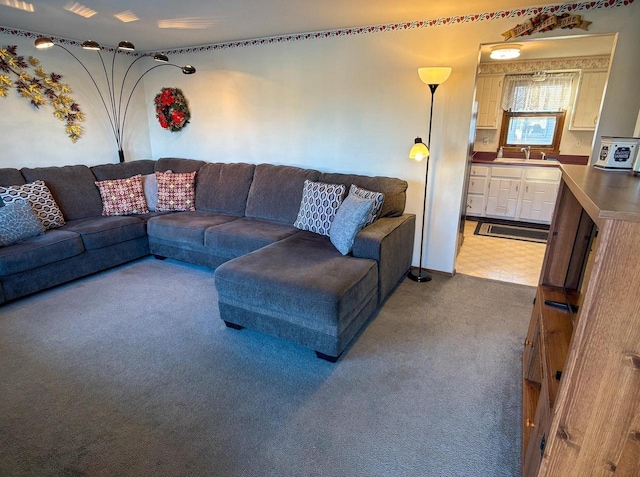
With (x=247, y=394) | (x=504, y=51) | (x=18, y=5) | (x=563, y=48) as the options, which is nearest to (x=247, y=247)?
(x=247, y=394)

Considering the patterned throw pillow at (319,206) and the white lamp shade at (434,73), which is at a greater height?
the white lamp shade at (434,73)

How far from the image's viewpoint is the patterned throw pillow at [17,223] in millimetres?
2795

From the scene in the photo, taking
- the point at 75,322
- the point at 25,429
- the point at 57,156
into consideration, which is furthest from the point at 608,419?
the point at 57,156

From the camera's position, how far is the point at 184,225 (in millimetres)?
3430

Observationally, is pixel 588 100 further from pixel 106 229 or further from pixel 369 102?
pixel 106 229

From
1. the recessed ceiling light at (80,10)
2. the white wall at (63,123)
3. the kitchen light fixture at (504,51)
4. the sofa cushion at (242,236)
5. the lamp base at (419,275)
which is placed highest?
the recessed ceiling light at (80,10)

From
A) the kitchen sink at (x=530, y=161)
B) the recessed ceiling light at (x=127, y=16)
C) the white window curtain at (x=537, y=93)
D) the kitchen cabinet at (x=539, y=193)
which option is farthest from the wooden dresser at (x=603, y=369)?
the white window curtain at (x=537, y=93)

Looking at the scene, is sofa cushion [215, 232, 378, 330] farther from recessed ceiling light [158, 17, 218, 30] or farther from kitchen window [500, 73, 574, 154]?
kitchen window [500, 73, 574, 154]

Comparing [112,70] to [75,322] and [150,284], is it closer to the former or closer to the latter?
[150,284]

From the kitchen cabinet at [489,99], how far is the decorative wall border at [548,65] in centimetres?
10

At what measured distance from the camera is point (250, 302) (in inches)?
88.3

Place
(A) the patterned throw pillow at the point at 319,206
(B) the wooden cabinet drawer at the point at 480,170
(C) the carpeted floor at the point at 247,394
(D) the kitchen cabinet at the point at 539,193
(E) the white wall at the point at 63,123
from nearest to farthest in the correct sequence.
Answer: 1. (C) the carpeted floor at the point at 247,394
2. (A) the patterned throw pillow at the point at 319,206
3. (E) the white wall at the point at 63,123
4. (D) the kitchen cabinet at the point at 539,193
5. (B) the wooden cabinet drawer at the point at 480,170

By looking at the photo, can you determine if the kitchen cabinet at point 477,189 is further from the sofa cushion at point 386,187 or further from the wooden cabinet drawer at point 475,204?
the sofa cushion at point 386,187

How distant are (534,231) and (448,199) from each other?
7.60 feet
